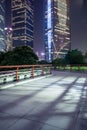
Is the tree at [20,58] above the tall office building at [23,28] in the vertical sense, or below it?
below

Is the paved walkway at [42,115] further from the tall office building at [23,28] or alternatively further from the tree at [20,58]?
the tall office building at [23,28]

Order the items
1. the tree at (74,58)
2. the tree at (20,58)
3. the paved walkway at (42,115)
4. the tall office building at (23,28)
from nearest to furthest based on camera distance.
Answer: the paved walkway at (42,115) < the tree at (20,58) < the tree at (74,58) < the tall office building at (23,28)

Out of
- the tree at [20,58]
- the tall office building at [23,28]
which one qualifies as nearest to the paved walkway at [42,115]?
the tree at [20,58]

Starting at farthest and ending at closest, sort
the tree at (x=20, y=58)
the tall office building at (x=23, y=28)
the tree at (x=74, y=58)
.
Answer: the tall office building at (x=23, y=28), the tree at (x=74, y=58), the tree at (x=20, y=58)

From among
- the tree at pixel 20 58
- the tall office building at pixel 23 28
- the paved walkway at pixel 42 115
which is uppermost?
the tall office building at pixel 23 28

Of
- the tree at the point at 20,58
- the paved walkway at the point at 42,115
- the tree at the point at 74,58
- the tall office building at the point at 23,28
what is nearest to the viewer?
the paved walkway at the point at 42,115

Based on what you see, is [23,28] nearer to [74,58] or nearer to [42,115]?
[74,58]

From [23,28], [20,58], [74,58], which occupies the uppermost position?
[23,28]

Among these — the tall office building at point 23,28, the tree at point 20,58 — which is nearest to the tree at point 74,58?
the tree at point 20,58

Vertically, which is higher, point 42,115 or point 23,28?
point 23,28

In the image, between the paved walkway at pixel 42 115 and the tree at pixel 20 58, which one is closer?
the paved walkway at pixel 42 115

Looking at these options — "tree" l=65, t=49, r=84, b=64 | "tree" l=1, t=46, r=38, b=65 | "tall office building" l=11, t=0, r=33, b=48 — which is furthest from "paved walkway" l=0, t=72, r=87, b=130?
"tall office building" l=11, t=0, r=33, b=48

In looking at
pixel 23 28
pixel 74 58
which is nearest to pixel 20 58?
pixel 74 58

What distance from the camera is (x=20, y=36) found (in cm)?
18262
